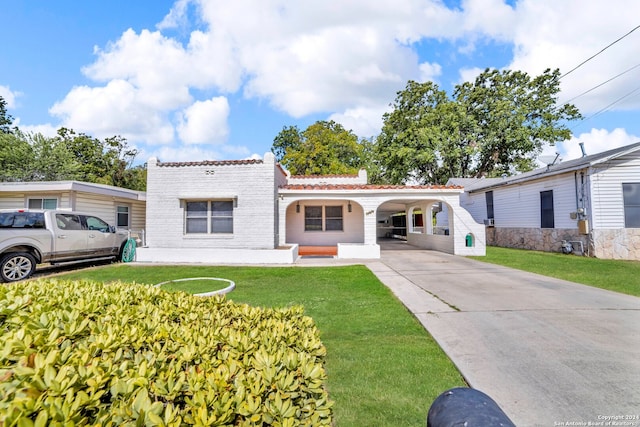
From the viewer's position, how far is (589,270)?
31.1ft

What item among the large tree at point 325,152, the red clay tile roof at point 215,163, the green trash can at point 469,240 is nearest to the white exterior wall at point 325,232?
the red clay tile roof at point 215,163

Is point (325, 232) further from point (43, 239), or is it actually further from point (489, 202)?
point (489, 202)

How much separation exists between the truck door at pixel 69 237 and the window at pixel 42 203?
514cm

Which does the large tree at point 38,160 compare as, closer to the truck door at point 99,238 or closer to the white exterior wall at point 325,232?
the truck door at point 99,238

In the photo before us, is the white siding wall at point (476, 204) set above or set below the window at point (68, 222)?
above

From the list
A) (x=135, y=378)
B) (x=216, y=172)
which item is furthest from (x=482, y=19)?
(x=135, y=378)

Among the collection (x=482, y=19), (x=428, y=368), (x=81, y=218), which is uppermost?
(x=482, y=19)

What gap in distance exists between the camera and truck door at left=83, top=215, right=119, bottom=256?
10.5 metres

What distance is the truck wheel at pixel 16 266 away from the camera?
822 centimetres

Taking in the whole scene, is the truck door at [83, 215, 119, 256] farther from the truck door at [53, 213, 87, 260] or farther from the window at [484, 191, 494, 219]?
the window at [484, 191, 494, 219]

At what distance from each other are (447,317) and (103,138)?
3948cm

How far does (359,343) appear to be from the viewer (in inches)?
158

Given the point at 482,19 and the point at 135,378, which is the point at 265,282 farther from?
the point at 482,19

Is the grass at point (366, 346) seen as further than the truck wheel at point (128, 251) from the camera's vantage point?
No
